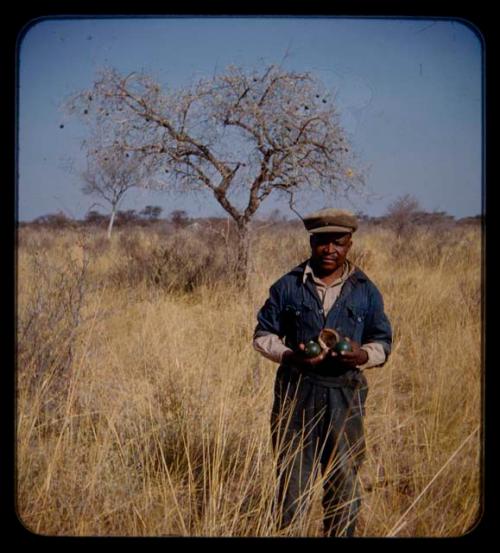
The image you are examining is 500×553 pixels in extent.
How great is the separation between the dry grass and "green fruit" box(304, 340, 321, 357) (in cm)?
65

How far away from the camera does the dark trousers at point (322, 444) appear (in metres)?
2.30

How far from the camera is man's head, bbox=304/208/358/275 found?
7.49ft

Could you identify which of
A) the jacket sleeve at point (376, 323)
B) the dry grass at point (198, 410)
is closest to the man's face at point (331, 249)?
the jacket sleeve at point (376, 323)

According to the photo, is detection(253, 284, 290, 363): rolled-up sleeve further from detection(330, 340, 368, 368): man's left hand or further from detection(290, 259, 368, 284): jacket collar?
detection(330, 340, 368, 368): man's left hand

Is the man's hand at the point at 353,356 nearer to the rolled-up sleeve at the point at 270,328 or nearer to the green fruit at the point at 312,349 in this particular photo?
the green fruit at the point at 312,349

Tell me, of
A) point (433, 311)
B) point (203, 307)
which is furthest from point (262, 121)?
point (433, 311)

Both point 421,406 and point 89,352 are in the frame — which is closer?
point 421,406

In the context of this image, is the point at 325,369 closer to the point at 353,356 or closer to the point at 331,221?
the point at 353,356

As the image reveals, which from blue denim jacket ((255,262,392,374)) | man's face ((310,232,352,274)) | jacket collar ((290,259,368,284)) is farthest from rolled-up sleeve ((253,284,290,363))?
man's face ((310,232,352,274))

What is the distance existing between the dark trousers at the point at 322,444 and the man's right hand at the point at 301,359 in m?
0.09

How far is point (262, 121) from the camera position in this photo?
17.8ft

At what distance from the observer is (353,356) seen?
84.9 inches
